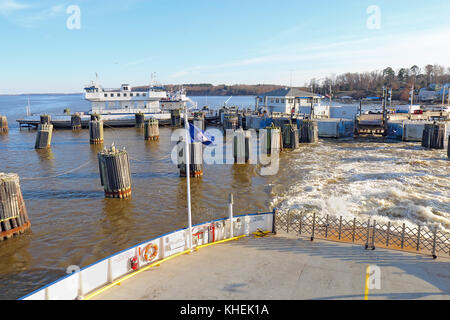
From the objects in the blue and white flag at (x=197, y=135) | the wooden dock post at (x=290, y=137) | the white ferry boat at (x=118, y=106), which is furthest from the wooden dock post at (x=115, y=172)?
the white ferry boat at (x=118, y=106)

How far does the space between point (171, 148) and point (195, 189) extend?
22.2 meters

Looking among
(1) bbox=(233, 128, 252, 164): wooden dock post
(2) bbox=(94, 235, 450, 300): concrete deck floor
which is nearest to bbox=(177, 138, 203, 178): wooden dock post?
(1) bbox=(233, 128, 252, 164): wooden dock post

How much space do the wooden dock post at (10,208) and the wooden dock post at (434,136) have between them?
1921 inches

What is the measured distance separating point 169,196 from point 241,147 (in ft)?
46.1

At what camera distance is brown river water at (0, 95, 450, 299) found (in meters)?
16.8

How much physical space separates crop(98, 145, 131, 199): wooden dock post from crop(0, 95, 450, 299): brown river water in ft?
2.50

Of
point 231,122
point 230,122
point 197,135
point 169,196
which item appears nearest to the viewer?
Answer: point 197,135

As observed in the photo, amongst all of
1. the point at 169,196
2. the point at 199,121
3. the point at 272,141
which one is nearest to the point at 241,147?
the point at 272,141

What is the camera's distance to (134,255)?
10805 millimetres

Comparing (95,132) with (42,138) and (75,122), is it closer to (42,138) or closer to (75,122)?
(42,138)

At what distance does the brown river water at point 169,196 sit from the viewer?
1677 cm

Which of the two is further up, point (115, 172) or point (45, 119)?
point (45, 119)

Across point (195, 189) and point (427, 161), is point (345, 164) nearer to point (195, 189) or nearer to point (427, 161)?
point (427, 161)

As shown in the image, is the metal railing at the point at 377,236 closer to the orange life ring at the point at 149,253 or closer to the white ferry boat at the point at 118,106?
the orange life ring at the point at 149,253
